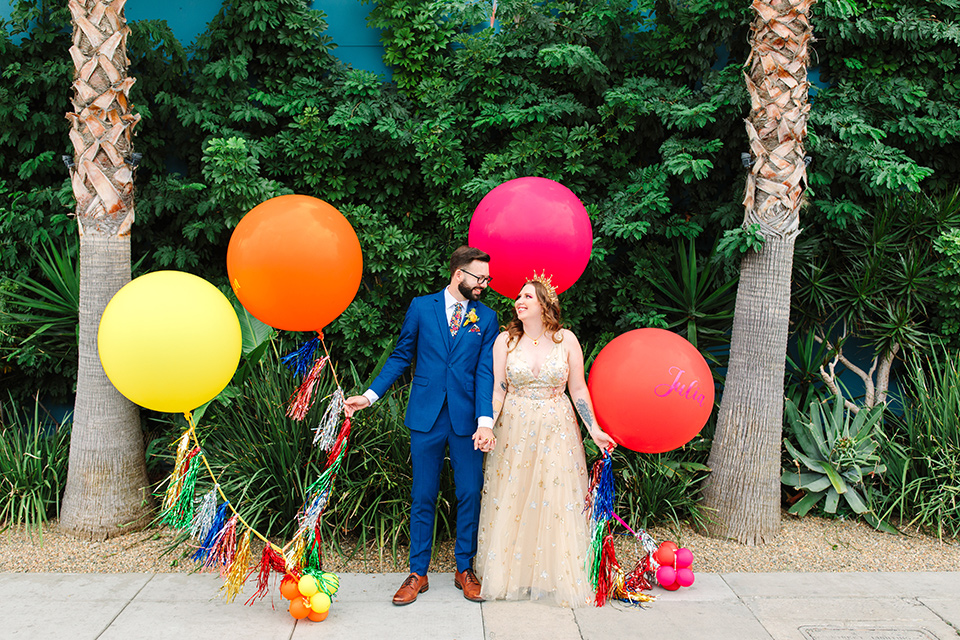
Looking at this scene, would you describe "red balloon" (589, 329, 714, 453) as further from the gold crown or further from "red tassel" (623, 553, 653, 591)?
"red tassel" (623, 553, 653, 591)

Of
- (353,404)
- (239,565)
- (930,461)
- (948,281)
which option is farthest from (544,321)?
(948,281)

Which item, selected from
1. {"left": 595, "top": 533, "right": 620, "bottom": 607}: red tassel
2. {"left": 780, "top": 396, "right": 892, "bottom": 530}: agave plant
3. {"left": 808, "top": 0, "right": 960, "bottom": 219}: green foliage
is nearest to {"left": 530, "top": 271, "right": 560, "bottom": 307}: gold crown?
{"left": 595, "top": 533, "right": 620, "bottom": 607}: red tassel

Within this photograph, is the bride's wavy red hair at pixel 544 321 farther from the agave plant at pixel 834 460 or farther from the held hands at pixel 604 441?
the agave plant at pixel 834 460

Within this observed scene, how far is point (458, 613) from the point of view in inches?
143

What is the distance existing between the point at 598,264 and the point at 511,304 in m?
0.79

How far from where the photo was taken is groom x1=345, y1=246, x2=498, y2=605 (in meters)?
3.70

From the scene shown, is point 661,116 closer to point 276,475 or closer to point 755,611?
point 755,611

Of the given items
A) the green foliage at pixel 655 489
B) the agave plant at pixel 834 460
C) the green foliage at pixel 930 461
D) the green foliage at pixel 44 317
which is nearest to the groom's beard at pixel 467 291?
the green foliage at pixel 655 489

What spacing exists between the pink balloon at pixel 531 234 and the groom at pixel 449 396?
0.13 m

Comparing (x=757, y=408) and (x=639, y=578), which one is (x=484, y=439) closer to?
(x=639, y=578)

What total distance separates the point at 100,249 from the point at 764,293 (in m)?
4.57

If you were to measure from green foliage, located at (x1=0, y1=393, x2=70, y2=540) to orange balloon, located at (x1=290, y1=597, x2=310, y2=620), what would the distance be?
2224 millimetres

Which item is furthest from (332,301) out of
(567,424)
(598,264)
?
(598,264)

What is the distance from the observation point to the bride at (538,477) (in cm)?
372
